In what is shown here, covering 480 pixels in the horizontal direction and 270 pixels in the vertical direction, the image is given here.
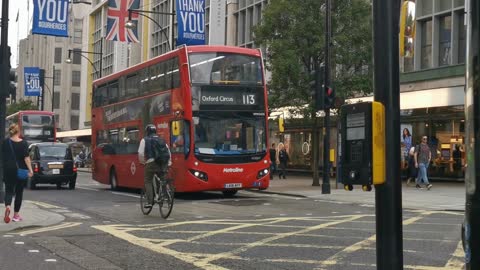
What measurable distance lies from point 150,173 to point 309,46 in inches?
427

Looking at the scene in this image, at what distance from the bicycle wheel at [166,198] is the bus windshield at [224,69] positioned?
16.4 feet

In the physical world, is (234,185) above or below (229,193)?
above

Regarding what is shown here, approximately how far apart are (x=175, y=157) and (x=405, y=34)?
1350 cm

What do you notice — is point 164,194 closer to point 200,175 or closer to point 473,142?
point 200,175

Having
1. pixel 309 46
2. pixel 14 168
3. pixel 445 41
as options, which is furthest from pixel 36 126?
pixel 14 168

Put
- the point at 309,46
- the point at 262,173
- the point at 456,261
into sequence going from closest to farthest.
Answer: the point at 456,261
the point at 262,173
the point at 309,46

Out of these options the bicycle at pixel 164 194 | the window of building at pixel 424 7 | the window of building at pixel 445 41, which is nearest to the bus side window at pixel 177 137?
the bicycle at pixel 164 194

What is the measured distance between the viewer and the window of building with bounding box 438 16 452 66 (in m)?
24.6

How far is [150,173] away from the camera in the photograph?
12.7 metres

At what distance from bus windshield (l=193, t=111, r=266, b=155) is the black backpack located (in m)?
4.08

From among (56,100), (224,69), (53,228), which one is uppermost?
(56,100)

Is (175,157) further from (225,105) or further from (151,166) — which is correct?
(151,166)

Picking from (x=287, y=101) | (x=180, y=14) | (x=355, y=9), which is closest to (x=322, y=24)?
(x=355, y=9)

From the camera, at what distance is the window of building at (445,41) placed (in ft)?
80.8
